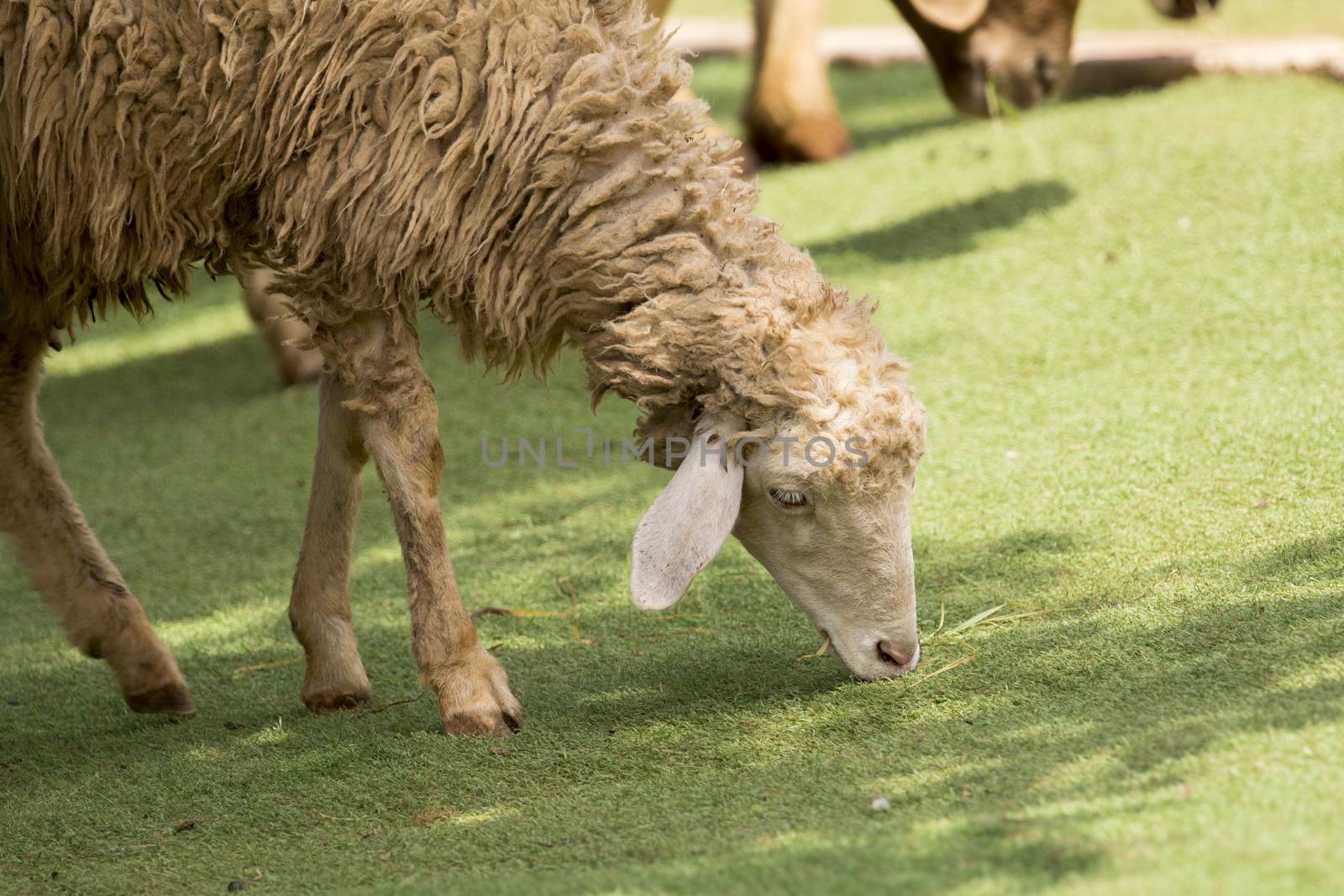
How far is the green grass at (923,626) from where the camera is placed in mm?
Result: 2766

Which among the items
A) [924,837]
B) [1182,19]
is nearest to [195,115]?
[924,837]

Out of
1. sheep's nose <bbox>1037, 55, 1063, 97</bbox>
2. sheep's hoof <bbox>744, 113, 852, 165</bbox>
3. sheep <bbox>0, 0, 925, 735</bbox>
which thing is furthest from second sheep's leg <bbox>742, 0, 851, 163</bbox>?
sheep <bbox>0, 0, 925, 735</bbox>

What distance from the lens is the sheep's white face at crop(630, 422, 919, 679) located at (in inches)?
128

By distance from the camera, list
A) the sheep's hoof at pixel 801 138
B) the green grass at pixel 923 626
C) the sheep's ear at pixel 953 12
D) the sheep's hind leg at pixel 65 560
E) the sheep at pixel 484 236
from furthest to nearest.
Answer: the sheep's hoof at pixel 801 138 < the sheep's ear at pixel 953 12 < the sheep's hind leg at pixel 65 560 < the sheep at pixel 484 236 < the green grass at pixel 923 626

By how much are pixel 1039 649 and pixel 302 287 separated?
190 cm

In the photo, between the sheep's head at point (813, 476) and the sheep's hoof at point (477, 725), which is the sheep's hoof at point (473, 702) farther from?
the sheep's head at point (813, 476)

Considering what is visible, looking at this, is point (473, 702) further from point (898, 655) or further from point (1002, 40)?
point (1002, 40)

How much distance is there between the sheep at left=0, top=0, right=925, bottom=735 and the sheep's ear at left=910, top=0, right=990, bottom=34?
356 cm

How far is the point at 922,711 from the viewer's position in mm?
3389

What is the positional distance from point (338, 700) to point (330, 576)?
0.32m

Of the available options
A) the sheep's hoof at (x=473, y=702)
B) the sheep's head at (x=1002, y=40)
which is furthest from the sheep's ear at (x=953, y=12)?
the sheep's hoof at (x=473, y=702)

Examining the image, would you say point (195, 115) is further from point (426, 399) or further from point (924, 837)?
point (924, 837)

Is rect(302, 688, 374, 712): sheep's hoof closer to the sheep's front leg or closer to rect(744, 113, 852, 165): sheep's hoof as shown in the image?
the sheep's front leg

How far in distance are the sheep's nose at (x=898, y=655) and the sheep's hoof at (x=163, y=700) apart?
1847 millimetres
